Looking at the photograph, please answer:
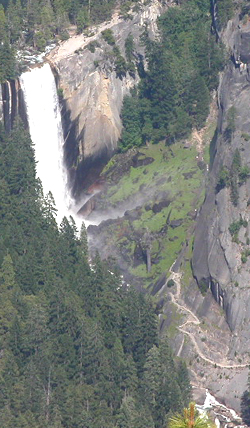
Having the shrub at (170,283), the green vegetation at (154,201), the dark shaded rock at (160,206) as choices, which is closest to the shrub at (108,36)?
the green vegetation at (154,201)

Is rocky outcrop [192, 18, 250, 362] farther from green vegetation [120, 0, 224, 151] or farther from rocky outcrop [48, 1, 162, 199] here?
rocky outcrop [48, 1, 162, 199]

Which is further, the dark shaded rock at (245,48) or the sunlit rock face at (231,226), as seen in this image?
the dark shaded rock at (245,48)

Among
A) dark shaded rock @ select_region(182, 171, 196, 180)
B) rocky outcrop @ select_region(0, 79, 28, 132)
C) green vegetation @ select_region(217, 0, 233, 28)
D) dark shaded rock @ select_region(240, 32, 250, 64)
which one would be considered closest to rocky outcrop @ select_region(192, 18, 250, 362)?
dark shaded rock @ select_region(240, 32, 250, 64)

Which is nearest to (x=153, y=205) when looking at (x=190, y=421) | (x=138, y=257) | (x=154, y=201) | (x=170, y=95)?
(x=154, y=201)

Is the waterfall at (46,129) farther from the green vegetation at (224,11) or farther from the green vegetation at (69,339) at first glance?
the green vegetation at (224,11)

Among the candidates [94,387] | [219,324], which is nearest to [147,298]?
[219,324]

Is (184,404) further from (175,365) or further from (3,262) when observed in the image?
(3,262)
